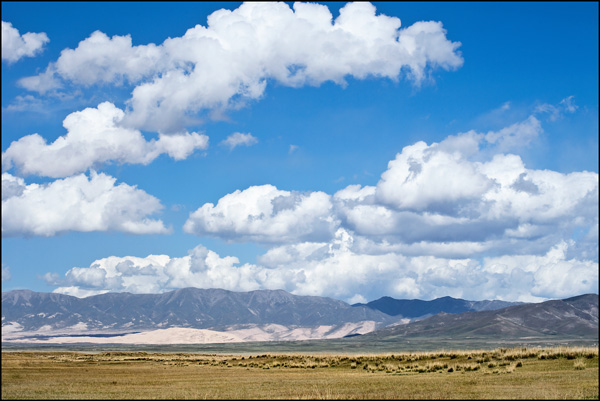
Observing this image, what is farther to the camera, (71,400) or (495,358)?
(495,358)

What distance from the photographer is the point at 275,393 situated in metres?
41.9

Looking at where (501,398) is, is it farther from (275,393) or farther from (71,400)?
(71,400)

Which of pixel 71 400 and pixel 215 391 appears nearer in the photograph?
pixel 71 400

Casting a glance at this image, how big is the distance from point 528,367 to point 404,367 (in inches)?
561

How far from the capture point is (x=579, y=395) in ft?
122

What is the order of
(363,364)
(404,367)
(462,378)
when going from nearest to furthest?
1. (462,378)
2. (404,367)
3. (363,364)

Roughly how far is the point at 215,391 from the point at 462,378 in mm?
21613

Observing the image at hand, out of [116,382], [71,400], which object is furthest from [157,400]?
[116,382]

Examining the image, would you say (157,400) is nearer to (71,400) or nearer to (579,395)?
(71,400)

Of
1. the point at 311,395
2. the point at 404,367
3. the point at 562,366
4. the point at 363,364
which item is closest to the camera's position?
the point at 311,395

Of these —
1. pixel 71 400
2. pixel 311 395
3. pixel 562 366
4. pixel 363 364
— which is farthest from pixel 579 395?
pixel 363 364

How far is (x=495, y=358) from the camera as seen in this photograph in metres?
70.2

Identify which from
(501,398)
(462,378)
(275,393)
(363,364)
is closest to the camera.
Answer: (501,398)

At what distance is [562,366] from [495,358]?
12.9m
